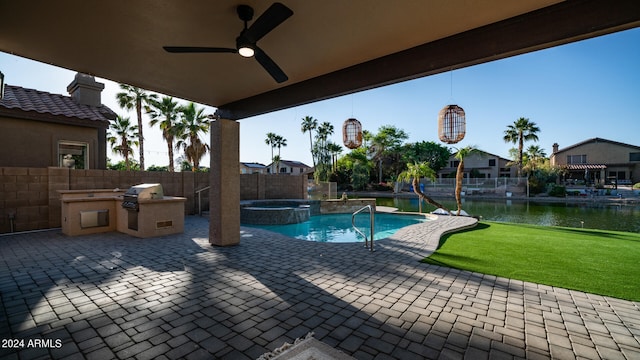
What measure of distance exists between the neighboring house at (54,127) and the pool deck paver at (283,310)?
5424 mm

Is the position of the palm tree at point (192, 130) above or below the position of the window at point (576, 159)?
above

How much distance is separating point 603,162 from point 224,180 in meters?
44.3

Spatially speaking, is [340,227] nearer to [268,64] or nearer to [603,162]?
[268,64]

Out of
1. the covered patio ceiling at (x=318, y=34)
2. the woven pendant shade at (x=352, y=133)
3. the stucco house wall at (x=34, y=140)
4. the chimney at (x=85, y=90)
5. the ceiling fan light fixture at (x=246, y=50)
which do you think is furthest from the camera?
the chimney at (x=85, y=90)

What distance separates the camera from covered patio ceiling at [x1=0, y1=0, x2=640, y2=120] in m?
2.41

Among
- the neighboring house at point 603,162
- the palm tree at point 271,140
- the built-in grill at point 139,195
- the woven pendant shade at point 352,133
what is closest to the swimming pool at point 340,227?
the woven pendant shade at point 352,133

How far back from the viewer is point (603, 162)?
31391 millimetres

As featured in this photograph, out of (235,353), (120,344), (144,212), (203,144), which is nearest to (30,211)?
(144,212)

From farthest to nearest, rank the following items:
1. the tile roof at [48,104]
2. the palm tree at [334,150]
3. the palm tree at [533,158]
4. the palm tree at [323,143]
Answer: the palm tree at [323,143]
the palm tree at [334,150]
the palm tree at [533,158]
the tile roof at [48,104]

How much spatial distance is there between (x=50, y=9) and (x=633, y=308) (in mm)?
6796

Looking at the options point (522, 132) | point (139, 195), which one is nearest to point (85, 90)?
point (139, 195)

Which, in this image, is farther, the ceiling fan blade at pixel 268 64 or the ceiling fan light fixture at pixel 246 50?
the ceiling fan blade at pixel 268 64

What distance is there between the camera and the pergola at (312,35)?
7.93 feet

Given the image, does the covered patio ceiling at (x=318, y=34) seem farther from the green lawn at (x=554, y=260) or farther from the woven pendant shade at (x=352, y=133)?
the green lawn at (x=554, y=260)
